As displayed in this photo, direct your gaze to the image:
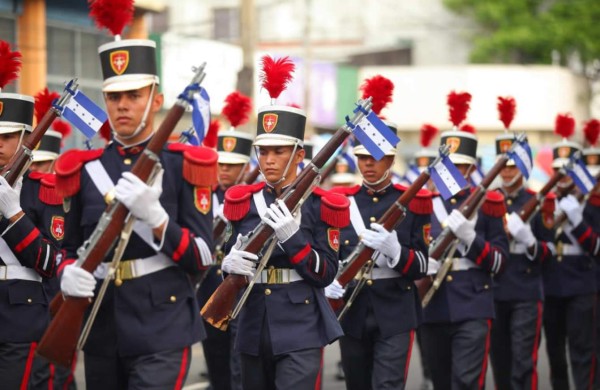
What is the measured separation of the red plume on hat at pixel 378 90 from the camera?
27.4 feet

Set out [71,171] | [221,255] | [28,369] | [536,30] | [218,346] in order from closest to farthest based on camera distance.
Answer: [71,171] → [28,369] → [218,346] → [221,255] → [536,30]

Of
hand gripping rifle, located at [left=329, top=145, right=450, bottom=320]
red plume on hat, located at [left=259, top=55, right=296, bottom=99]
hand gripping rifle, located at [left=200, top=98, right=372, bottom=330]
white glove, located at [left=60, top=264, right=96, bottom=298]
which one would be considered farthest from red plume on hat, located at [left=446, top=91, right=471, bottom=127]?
white glove, located at [left=60, top=264, right=96, bottom=298]

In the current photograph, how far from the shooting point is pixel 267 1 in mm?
40938

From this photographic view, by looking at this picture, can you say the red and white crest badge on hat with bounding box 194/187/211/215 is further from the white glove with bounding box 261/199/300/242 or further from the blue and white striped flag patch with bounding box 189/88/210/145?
the white glove with bounding box 261/199/300/242

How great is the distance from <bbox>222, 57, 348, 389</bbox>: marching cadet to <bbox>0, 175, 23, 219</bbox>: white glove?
1212 mm

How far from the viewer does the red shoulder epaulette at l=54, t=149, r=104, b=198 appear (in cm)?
603

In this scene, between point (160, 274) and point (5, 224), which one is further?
point (5, 224)

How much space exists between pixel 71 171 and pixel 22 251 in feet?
4.52

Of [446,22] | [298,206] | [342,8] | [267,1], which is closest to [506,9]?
[446,22]

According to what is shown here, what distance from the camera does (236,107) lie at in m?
10.5

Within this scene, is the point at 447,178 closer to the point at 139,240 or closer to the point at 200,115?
the point at 200,115

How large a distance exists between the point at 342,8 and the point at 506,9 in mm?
5400

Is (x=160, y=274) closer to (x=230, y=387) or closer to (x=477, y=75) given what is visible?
(x=230, y=387)

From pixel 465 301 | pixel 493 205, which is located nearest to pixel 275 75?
pixel 465 301
